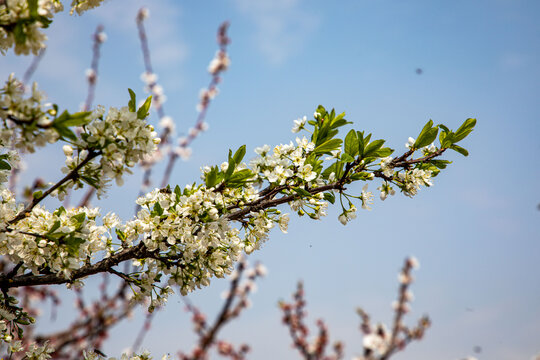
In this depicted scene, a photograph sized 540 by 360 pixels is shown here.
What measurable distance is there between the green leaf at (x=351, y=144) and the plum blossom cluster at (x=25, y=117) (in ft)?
5.05

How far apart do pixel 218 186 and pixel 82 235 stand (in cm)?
78

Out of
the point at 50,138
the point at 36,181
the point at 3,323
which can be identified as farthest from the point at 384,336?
the point at 50,138

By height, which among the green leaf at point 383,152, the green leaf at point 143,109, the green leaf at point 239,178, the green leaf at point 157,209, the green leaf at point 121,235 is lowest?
the green leaf at point 383,152

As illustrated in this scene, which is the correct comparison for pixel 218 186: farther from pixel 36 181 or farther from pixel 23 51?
pixel 36 181

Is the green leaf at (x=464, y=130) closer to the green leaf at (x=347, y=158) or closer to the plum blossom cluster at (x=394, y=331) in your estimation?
the green leaf at (x=347, y=158)

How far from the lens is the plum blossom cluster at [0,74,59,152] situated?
173 cm

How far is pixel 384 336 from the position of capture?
29.8 feet

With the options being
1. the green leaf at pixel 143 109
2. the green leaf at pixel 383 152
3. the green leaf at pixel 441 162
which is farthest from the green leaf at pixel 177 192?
the green leaf at pixel 441 162

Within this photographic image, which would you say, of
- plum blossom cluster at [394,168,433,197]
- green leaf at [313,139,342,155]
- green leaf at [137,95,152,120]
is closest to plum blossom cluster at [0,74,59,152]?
green leaf at [137,95,152,120]

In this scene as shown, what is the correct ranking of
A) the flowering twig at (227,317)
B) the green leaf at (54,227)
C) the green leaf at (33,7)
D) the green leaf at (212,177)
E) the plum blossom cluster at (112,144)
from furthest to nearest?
1. the flowering twig at (227,317)
2. the green leaf at (212,177)
3. the green leaf at (54,227)
4. the plum blossom cluster at (112,144)
5. the green leaf at (33,7)

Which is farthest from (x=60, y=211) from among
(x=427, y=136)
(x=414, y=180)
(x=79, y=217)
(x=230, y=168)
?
(x=427, y=136)

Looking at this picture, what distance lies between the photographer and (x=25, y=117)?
1747 millimetres

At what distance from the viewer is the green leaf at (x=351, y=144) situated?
2488 millimetres

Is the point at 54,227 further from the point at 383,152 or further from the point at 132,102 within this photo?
the point at 383,152
